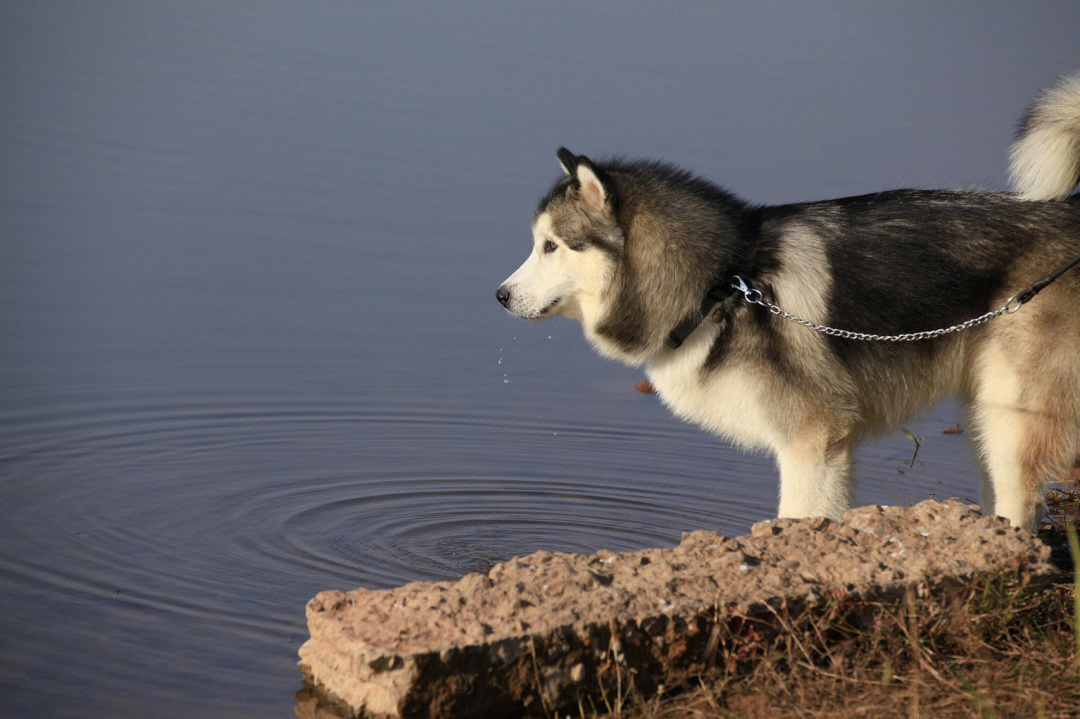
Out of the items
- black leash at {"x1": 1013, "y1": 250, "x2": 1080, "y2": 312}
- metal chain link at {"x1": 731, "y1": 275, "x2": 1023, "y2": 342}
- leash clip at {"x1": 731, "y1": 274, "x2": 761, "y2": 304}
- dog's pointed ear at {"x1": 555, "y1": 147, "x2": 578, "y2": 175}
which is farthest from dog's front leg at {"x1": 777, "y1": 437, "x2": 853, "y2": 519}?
dog's pointed ear at {"x1": 555, "y1": 147, "x2": 578, "y2": 175}

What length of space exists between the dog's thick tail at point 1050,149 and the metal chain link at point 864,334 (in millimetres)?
561

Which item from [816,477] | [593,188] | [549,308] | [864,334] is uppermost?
[593,188]

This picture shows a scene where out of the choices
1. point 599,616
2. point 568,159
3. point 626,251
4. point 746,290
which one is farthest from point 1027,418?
point 599,616

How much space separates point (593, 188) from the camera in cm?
469

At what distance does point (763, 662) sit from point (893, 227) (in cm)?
216

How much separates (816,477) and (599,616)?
1766mm

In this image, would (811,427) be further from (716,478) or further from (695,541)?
(716,478)

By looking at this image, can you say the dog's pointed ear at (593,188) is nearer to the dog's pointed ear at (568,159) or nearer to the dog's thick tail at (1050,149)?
the dog's pointed ear at (568,159)

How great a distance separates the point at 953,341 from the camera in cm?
461

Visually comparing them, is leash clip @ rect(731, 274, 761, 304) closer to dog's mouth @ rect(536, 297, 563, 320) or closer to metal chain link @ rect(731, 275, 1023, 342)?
metal chain link @ rect(731, 275, 1023, 342)

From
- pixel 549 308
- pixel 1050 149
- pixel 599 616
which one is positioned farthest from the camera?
pixel 549 308

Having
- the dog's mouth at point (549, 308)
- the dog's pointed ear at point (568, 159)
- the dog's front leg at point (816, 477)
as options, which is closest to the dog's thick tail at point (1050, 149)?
the dog's front leg at point (816, 477)

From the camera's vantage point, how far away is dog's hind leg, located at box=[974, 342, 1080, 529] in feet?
14.5

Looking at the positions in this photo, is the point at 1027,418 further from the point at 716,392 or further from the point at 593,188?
the point at 593,188
